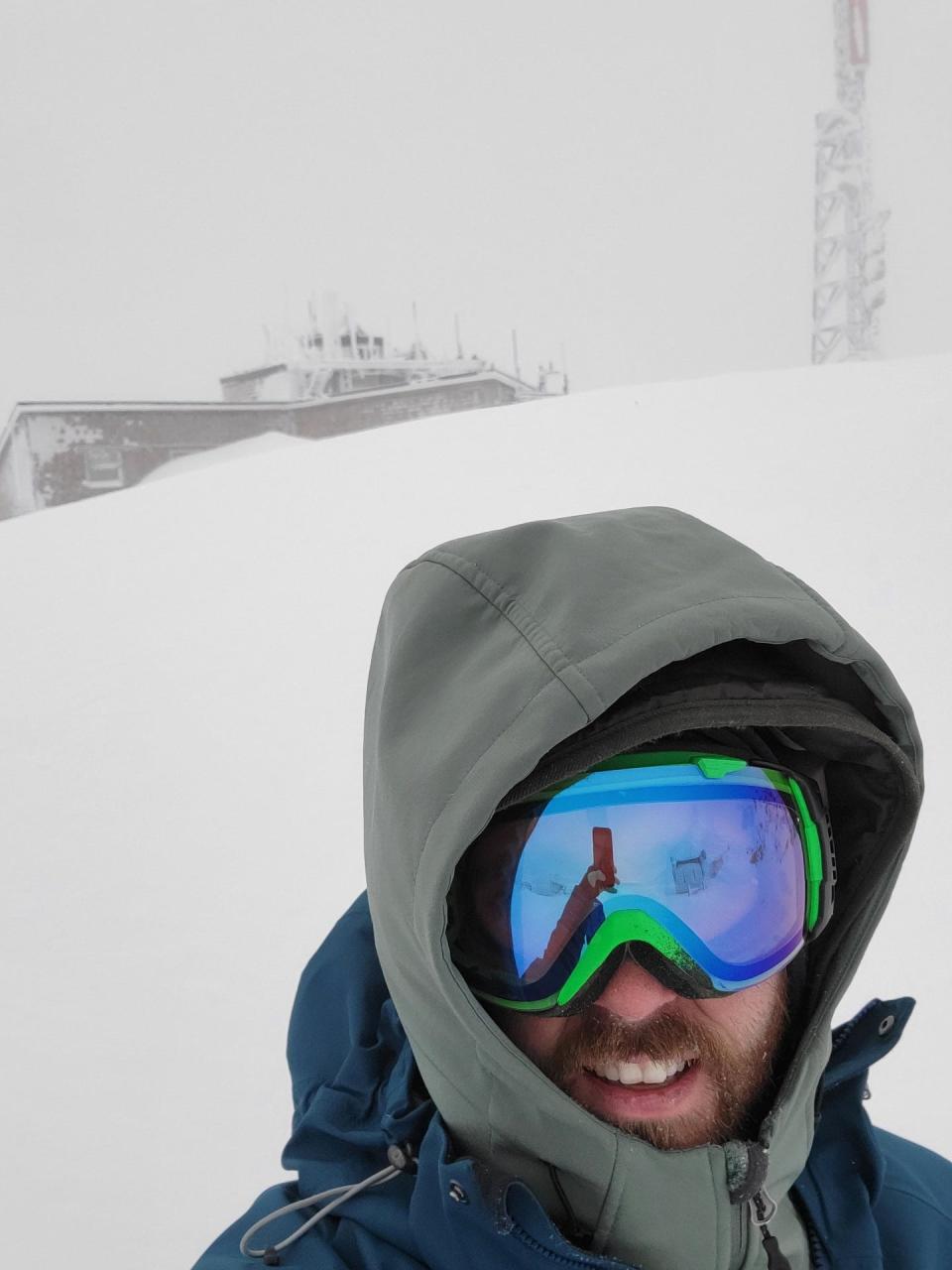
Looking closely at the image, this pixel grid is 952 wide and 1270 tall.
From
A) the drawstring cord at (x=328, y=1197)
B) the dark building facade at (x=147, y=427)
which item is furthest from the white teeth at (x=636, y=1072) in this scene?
the dark building facade at (x=147, y=427)

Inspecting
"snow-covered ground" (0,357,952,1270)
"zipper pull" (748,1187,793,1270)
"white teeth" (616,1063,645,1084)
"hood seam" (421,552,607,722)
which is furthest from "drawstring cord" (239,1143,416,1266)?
"snow-covered ground" (0,357,952,1270)

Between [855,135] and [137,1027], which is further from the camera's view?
[855,135]

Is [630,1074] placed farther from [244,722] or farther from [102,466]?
[102,466]

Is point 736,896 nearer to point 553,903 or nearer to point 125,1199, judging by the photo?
point 553,903

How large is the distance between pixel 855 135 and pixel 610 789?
5077cm

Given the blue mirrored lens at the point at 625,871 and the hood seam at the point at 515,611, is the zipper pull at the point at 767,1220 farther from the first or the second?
the hood seam at the point at 515,611

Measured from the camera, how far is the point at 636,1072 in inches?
49.9

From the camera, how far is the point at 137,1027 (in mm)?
3631

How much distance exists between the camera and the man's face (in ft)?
4.11

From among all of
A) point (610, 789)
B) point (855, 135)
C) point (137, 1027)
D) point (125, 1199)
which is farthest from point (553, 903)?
point (855, 135)

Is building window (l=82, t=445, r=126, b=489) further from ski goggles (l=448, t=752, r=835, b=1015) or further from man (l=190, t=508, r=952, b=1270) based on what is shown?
ski goggles (l=448, t=752, r=835, b=1015)

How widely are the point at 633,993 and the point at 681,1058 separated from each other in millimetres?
105

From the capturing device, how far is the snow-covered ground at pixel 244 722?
3.21 metres

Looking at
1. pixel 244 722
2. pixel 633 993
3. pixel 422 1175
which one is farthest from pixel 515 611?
pixel 244 722
